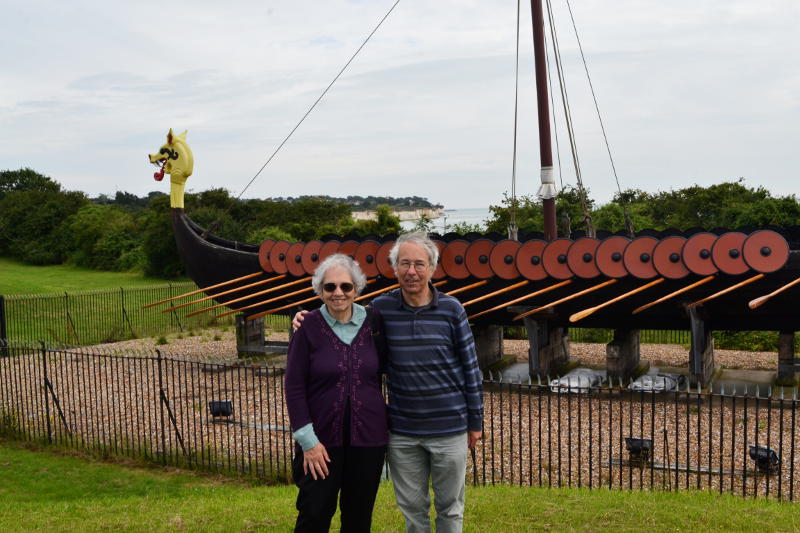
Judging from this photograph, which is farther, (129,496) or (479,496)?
(129,496)

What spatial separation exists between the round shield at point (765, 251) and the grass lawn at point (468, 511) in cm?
459

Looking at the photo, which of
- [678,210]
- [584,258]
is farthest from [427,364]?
[678,210]

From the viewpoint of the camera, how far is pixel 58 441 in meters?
10.1

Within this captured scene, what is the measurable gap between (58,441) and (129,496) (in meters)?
2.85

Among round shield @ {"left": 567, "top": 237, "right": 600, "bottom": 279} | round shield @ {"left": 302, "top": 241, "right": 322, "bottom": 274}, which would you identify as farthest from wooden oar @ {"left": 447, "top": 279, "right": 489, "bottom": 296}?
round shield @ {"left": 302, "top": 241, "right": 322, "bottom": 274}

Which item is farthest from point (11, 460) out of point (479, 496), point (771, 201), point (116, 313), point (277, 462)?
point (771, 201)

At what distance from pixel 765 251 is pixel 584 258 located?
233 centimetres

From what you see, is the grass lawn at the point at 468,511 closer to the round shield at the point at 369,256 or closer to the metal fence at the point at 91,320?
the round shield at the point at 369,256

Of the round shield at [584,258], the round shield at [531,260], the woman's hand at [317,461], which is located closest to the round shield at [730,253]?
the round shield at [584,258]

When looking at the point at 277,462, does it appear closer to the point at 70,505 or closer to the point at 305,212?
the point at 70,505

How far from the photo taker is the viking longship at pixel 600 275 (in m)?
10.6

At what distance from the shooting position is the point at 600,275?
11.4m

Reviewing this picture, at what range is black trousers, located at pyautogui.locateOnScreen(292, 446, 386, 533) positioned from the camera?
13.3ft

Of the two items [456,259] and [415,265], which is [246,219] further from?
[415,265]
